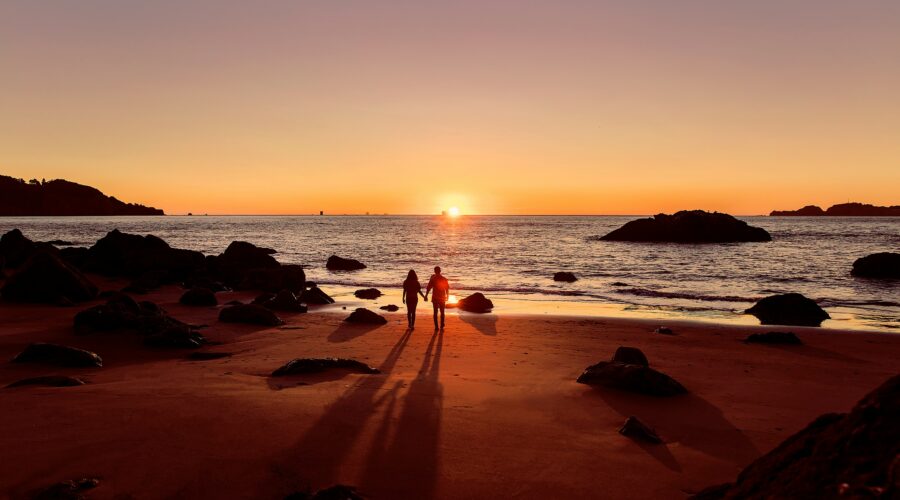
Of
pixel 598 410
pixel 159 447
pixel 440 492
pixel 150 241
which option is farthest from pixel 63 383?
pixel 150 241

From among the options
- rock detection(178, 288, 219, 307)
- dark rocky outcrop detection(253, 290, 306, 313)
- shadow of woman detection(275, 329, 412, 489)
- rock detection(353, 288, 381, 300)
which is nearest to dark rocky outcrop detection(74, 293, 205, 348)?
dark rocky outcrop detection(253, 290, 306, 313)

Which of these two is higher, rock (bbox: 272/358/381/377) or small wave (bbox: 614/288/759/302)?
rock (bbox: 272/358/381/377)

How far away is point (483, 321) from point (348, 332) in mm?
5348

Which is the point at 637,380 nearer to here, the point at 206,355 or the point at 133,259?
the point at 206,355

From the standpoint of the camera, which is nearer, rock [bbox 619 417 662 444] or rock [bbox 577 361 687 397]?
rock [bbox 619 417 662 444]

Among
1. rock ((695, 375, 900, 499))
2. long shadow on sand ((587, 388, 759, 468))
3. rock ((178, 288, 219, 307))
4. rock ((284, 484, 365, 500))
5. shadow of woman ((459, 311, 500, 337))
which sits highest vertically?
rock ((695, 375, 900, 499))

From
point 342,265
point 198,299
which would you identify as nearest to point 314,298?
point 198,299

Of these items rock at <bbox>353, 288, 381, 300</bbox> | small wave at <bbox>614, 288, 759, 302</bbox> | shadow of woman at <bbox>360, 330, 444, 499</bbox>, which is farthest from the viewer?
small wave at <bbox>614, 288, 759, 302</bbox>

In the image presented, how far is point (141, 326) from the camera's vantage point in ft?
49.6

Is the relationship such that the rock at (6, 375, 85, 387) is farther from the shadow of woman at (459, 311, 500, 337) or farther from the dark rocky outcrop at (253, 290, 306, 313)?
the dark rocky outcrop at (253, 290, 306, 313)

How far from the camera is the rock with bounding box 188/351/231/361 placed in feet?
42.1

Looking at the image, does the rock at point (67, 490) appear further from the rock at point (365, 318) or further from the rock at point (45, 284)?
the rock at point (45, 284)

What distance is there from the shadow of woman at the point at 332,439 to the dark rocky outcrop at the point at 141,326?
6.72 meters

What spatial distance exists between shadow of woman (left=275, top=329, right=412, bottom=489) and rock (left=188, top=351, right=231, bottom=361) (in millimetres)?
4727
